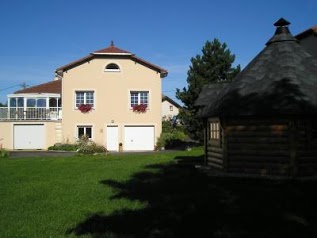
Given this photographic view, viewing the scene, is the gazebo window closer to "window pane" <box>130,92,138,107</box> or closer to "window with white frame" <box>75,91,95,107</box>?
"window pane" <box>130,92,138,107</box>

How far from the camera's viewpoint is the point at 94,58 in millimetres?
34719

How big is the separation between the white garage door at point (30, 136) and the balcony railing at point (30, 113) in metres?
0.78

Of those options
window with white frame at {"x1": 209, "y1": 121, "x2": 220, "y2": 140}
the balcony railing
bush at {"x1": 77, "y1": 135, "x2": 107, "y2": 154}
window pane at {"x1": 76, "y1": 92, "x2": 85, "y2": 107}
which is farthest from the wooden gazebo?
the balcony railing

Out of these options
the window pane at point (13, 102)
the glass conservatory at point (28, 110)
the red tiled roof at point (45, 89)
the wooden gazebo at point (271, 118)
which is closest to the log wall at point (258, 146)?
the wooden gazebo at point (271, 118)

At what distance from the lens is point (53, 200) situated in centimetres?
1073

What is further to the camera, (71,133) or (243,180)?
(71,133)

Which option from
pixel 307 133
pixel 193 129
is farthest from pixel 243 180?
pixel 193 129

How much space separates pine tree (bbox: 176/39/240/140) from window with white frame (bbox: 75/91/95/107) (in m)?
7.03

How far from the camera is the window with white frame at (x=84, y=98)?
34.8m

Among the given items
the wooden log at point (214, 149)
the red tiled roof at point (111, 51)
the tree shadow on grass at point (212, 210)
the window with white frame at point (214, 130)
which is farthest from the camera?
the red tiled roof at point (111, 51)

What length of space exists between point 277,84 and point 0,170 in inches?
459

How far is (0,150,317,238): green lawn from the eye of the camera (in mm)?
7746

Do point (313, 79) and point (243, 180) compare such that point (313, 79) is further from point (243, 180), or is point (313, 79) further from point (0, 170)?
point (0, 170)

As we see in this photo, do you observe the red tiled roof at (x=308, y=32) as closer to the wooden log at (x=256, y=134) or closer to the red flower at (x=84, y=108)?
the wooden log at (x=256, y=134)
